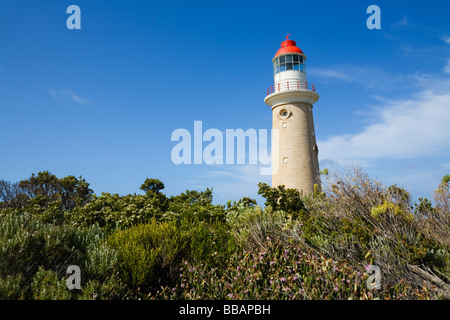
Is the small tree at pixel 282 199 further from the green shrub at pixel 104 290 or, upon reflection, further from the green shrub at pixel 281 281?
the green shrub at pixel 104 290

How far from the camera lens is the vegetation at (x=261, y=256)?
5.89m

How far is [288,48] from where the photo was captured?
2306cm

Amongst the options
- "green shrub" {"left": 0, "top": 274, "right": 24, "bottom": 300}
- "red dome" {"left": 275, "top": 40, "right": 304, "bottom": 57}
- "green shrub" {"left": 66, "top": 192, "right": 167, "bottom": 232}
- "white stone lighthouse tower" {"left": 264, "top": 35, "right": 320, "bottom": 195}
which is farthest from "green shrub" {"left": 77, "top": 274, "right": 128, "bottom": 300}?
"red dome" {"left": 275, "top": 40, "right": 304, "bottom": 57}

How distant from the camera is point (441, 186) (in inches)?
392

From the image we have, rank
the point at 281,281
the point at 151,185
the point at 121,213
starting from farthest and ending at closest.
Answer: the point at 151,185, the point at 121,213, the point at 281,281

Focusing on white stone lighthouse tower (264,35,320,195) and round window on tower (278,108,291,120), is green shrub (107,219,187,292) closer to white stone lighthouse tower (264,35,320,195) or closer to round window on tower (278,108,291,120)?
white stone lighthouse tower (264,35,320,195)

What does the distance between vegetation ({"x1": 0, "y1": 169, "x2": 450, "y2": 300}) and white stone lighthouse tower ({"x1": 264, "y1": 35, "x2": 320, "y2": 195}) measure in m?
10.8

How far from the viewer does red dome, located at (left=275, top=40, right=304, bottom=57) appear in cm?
2281

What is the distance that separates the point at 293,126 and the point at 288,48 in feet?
20.6

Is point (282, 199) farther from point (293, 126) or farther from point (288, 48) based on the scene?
point (288, 48)

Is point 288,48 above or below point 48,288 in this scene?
above

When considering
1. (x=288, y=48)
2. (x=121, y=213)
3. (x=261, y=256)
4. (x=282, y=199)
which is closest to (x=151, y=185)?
(x=121, y=213)
